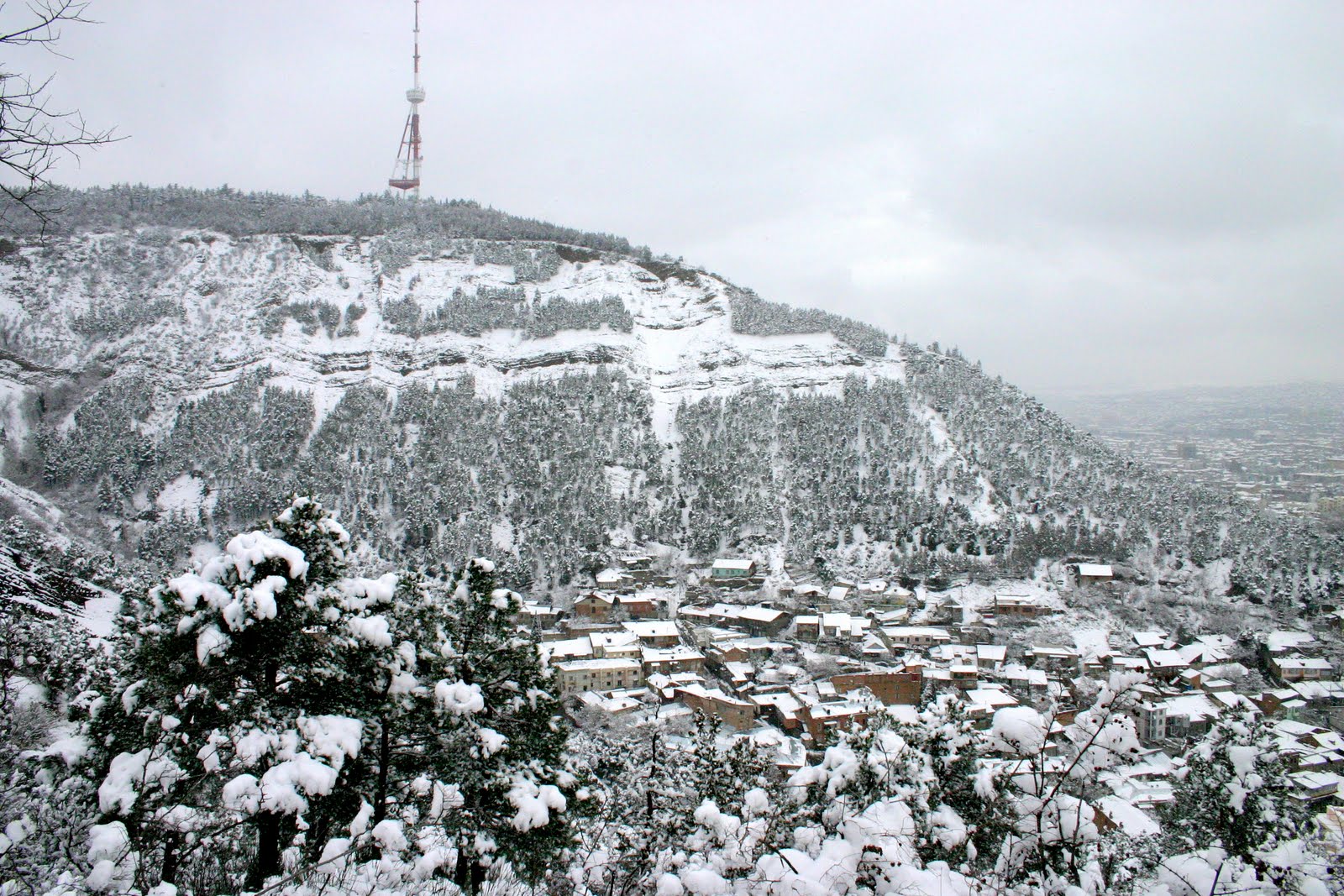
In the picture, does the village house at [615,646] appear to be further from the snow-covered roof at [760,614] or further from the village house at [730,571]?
the village house at [730,571]

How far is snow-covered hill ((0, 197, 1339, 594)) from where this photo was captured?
4312 cm

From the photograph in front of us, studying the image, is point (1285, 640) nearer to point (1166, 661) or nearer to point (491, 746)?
point (1166, 661)

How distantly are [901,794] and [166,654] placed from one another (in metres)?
6.19

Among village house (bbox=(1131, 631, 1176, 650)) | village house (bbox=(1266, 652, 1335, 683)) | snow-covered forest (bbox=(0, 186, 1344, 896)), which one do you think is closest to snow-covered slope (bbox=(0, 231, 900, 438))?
snow-covered forest (bbox=(0, 186, 1344, 896))

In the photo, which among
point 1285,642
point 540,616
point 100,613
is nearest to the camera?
point 100,613

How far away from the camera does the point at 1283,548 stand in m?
37.7

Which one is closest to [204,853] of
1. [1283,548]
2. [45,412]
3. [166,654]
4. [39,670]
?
[166,654]

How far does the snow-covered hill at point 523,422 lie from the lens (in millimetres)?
43125

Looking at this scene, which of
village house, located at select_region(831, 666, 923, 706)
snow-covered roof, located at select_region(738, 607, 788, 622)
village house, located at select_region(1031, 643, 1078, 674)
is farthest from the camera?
snow-covered roof, located at select_region(738, 607, 788, 622)

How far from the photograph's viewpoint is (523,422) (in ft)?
183

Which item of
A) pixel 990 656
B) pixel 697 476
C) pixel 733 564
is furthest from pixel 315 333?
pixel 990 656

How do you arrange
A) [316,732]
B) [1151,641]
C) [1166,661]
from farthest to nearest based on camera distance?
Result: [1151,641] < [1166,661] < [316,732]

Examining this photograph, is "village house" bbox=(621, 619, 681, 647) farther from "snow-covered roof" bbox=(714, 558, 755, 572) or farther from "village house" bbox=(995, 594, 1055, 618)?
"village house" bbox=(995, 594, 1055, 618)

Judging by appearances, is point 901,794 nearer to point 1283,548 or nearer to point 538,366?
point 1283,548
